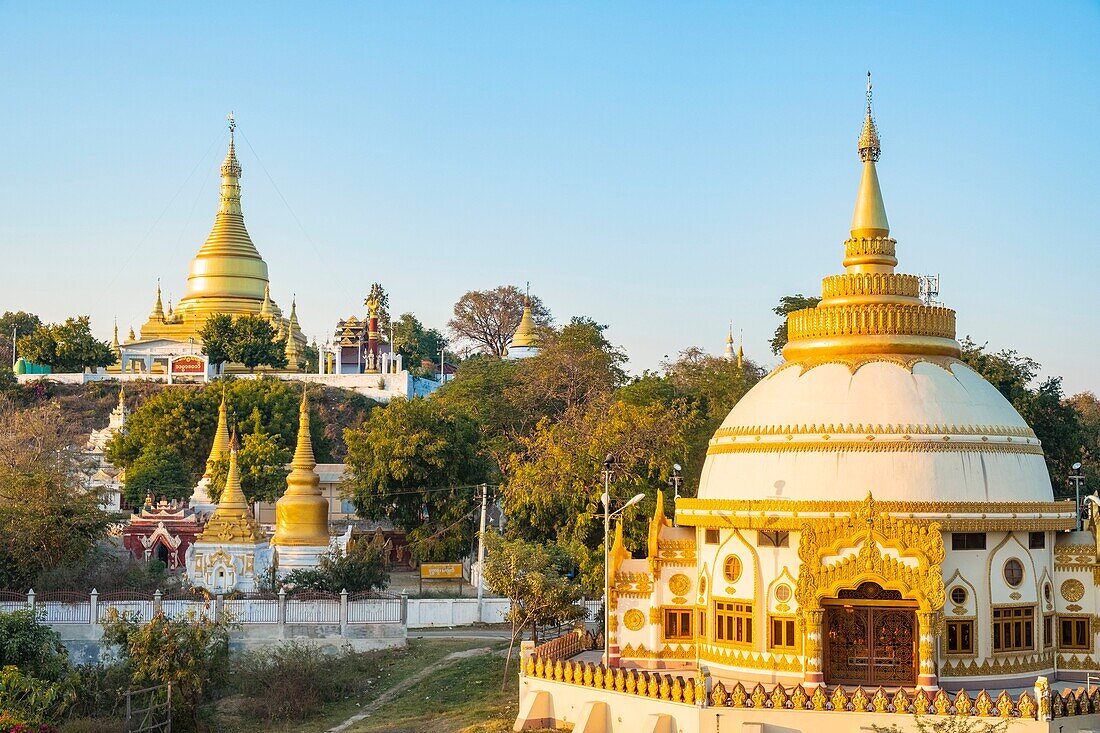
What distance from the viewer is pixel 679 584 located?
32.1m

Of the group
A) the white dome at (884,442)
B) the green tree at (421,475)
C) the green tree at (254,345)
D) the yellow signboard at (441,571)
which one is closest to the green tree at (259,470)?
the green tree at (421,475)

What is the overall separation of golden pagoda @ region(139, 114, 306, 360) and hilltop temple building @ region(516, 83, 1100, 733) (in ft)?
214

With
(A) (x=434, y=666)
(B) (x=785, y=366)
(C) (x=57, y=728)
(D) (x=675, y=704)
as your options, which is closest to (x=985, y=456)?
(B) (x=785, y=366)

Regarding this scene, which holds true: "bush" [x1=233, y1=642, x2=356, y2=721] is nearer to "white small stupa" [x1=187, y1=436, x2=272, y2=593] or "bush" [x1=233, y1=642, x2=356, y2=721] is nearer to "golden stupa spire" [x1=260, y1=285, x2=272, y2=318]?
"white small stupa" [x1=187, y1=436, x2=272, y2=593]

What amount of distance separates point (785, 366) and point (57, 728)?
1754 centimetres

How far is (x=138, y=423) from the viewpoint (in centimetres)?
6975

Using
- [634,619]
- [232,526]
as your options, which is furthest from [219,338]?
[634,619]

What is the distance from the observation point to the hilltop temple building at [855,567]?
28.3 meters

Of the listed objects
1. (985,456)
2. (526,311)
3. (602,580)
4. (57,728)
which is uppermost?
(526,311)

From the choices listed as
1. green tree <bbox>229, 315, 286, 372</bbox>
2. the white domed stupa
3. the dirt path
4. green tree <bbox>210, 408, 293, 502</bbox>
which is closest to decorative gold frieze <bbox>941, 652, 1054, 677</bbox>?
the white domed stupa

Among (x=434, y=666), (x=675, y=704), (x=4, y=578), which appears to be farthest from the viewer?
(x=4, y=578)

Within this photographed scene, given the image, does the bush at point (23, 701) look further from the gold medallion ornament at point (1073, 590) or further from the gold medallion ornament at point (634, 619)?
the gold medallion ornament at point (1073, 590)

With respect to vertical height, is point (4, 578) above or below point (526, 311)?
below

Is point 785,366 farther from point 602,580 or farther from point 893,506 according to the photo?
point 602,580
